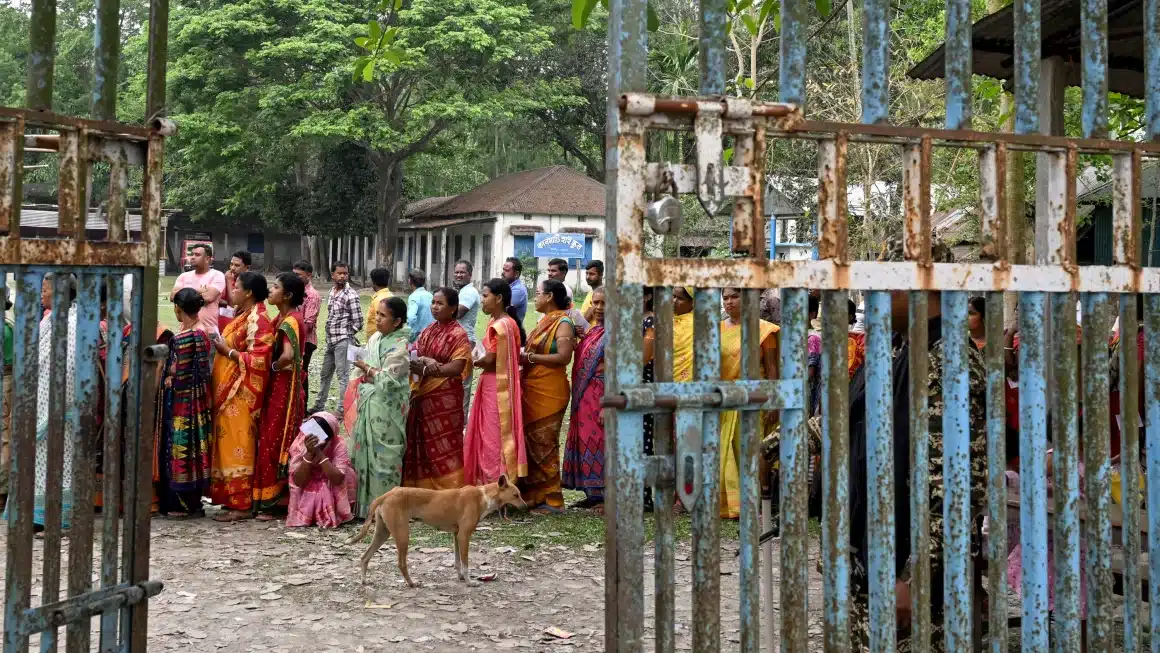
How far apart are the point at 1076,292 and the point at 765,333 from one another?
4227 millimetres

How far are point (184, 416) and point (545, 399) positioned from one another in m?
2.46

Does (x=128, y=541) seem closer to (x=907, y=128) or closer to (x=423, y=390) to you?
(x=907, y=128)

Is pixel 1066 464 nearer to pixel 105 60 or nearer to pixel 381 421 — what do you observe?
pixel 105 60

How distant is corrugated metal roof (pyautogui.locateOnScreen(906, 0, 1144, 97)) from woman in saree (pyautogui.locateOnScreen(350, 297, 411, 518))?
143 inches

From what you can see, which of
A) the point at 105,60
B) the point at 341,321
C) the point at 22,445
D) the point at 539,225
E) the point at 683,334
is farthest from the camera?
the point at 539,225

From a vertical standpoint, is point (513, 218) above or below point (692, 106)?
above

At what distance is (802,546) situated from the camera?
2.56m

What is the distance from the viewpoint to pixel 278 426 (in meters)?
7.75

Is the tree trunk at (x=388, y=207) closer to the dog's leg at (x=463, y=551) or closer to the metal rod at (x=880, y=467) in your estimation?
the dog's leg at (x=463, y=551)

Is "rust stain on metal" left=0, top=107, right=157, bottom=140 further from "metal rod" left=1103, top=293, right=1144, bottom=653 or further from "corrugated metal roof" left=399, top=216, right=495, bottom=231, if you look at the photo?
"corrugated metal roof" left=399, top=216, right=495, bottom=231

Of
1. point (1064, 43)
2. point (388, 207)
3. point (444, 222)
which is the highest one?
point (388, 207)

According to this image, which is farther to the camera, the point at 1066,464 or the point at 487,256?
the point at 487,256

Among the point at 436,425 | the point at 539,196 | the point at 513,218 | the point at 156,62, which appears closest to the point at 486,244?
the point at 513,218

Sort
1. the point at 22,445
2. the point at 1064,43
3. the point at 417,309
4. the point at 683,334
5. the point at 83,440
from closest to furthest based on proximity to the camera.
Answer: the point at 22,445
the point at 83,440
the point at 1064,43
the point at 683,334
the point at 417,309
